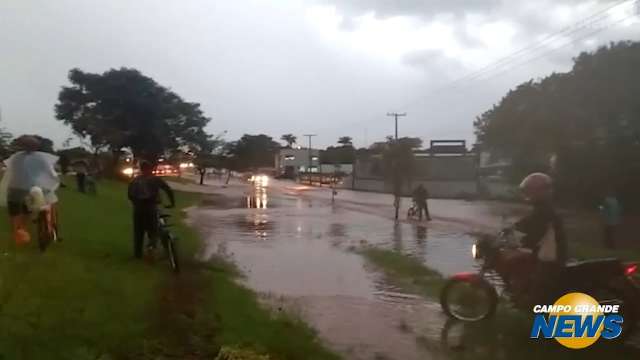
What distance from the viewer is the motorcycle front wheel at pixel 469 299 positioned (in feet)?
19.4

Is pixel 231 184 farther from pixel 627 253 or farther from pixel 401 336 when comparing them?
pixel 627 253

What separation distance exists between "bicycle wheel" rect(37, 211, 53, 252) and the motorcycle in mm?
4830

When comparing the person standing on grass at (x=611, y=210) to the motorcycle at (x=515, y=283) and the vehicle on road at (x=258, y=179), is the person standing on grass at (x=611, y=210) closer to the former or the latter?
the motorcycle at (x=515, y=283)

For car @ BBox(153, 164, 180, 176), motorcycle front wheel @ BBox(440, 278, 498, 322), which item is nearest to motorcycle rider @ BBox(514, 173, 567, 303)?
motorcycle front wheel @ BBox(440, 278, 498, 322)

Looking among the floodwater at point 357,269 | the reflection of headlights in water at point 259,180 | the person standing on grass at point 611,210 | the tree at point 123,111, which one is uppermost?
the tree at point 123,111

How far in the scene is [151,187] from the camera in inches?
314

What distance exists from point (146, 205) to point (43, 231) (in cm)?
126

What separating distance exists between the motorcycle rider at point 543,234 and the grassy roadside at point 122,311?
174 cm

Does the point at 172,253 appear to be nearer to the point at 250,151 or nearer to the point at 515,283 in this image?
the point at 250,151

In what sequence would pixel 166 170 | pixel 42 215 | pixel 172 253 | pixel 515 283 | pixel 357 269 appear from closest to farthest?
A: 1. pixel 515 283
2. pixel 166 170
3. pixel 42 215
4. pixel 172 253
5. pixel 357 269

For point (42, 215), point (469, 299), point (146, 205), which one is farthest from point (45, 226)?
point (469, 299)

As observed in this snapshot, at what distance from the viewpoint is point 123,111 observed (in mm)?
5859

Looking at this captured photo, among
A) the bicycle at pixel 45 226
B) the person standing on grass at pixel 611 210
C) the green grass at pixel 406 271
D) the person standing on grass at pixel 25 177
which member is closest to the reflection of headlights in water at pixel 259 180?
the person standing on grass at pixel 25 177

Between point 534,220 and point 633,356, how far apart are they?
1199 mm
